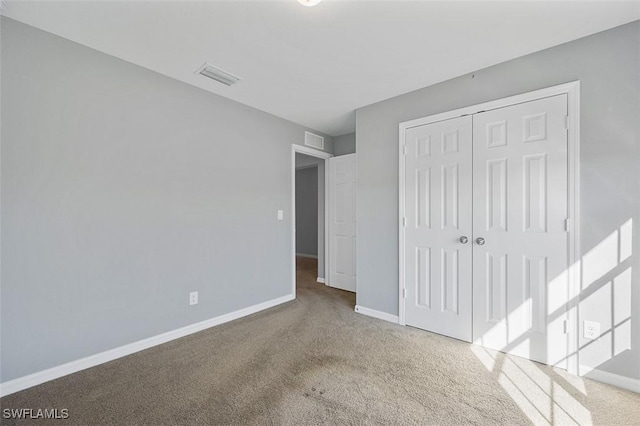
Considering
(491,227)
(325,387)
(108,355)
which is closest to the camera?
(325,387)

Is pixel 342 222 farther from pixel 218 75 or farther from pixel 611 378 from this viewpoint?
pixel 611 378

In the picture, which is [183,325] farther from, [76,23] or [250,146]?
[76,23]

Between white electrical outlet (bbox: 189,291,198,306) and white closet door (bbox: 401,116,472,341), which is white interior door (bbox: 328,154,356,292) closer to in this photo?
white closet door (bbox: 401,116,472,341)

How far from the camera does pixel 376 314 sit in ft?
10.1

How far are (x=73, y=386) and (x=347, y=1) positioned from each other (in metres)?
3.12

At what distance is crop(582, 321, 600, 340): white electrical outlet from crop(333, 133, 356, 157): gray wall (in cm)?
319

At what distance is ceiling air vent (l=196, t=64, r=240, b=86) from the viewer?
7.75 feet

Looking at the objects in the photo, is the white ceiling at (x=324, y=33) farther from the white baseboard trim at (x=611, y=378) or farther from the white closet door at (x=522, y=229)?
the white baseboard trim at (x=611, y=378)

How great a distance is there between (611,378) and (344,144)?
3.70 metres

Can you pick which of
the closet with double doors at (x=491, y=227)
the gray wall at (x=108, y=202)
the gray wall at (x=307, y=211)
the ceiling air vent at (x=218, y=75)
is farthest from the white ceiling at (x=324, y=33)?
the gray wall at (x=307, y=211)

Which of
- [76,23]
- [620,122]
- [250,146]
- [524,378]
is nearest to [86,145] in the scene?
[76,23]

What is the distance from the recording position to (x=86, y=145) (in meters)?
2.06

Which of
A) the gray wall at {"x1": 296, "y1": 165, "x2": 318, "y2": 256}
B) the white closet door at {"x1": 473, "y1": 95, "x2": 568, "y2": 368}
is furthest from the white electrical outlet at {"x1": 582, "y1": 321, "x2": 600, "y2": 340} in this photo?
the gray wall at {"x1": 296, "y1": 165, "x2": 318, "y2": 256}

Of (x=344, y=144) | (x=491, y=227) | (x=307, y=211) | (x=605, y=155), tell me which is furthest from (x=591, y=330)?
(x=307, y=211)
